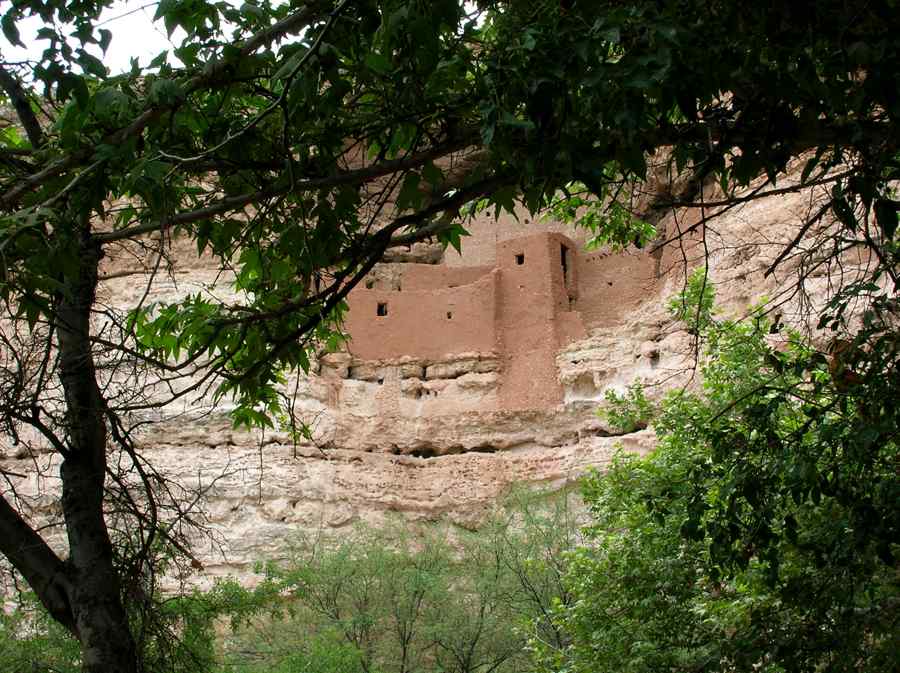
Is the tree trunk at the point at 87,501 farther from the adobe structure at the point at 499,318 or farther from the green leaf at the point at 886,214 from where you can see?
the adobe structure at the point at 499,318

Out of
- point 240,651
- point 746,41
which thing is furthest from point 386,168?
point 240,651

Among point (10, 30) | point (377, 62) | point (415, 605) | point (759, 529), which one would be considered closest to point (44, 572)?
point (10, 30)

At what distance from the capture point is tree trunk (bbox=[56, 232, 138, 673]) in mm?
3170

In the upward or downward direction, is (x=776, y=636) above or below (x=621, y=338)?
below

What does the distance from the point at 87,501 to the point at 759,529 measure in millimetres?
2131

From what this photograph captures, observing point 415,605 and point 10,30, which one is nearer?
point 10,30

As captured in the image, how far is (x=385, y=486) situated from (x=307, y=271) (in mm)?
16829

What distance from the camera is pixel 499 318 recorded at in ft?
69.6

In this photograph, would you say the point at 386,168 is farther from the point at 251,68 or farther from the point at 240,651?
the point at 240,651

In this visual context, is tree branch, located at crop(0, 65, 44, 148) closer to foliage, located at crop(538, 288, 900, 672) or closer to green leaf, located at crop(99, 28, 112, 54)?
green leaf, located at crop(99, 28, 112, 54)

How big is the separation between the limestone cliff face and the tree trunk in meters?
15.2

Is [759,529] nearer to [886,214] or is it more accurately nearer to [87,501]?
[886,214]

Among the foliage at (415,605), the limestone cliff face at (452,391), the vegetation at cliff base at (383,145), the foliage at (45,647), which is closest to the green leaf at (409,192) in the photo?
the vegetation at cliff base at (383,145)

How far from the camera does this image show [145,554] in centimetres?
357
